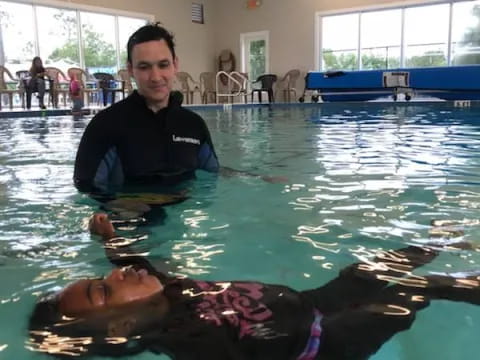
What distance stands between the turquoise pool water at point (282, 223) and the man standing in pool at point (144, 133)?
162 millimetres

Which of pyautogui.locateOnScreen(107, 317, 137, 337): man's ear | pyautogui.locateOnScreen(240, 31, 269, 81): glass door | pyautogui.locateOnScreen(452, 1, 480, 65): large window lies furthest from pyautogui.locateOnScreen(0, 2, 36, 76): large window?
pyautogui.locateOnScreen(107, 317, 137, 337): man's ear

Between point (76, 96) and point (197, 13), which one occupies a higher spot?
point (197, 13)

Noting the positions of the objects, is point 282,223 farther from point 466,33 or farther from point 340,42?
point 340,42

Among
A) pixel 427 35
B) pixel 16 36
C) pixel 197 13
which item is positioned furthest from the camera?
pixel 197 13

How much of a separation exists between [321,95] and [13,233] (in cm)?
1048

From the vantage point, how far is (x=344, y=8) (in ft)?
44.0

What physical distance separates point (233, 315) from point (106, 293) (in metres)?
Answer: 0.30

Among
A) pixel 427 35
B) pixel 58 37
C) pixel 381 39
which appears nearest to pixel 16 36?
pixel 58 37

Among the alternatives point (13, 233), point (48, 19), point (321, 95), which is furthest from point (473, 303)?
point (48, 19)

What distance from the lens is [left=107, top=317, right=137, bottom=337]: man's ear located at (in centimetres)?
108

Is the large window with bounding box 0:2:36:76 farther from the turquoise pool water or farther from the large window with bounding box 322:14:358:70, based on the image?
the turquoise pool water

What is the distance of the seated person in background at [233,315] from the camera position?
3.36ft

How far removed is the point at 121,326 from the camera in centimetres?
110

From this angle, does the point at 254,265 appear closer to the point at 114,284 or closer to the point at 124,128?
the point at 114,284
